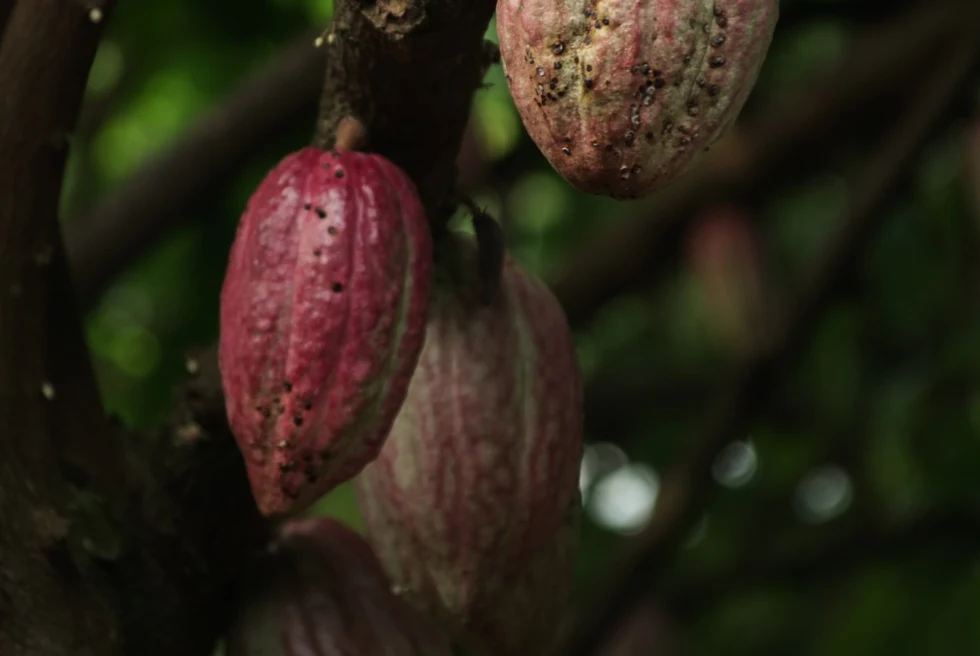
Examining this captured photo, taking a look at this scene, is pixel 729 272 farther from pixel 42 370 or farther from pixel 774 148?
pixel 42 370

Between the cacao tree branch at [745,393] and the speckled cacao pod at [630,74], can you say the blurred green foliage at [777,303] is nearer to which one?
the cacao tree branch at [745,393]

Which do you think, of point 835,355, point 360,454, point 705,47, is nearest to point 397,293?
point 360,454

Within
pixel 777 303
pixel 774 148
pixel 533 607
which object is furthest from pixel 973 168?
pixel 533 607

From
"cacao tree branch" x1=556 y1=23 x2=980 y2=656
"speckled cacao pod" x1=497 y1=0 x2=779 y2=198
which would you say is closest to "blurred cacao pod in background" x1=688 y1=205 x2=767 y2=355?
"cacao tree branch" x1=556 y1=23 x2=980 y2=656

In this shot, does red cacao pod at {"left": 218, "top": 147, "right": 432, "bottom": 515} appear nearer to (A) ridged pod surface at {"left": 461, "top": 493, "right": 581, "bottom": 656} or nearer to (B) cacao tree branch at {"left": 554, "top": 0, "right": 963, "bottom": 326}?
(A) ridged pod surface at {"left": 461, "top": 493, "right": 581, "bottom": 656}

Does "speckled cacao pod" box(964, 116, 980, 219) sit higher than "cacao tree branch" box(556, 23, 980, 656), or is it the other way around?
"speckled cacao pod" box(964, 116, 980, 219)

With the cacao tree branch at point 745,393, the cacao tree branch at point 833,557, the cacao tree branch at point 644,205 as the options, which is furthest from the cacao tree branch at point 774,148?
the cacao tree branch at point 833,557

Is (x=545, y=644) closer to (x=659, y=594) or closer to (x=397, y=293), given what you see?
(x=397, y=293)
